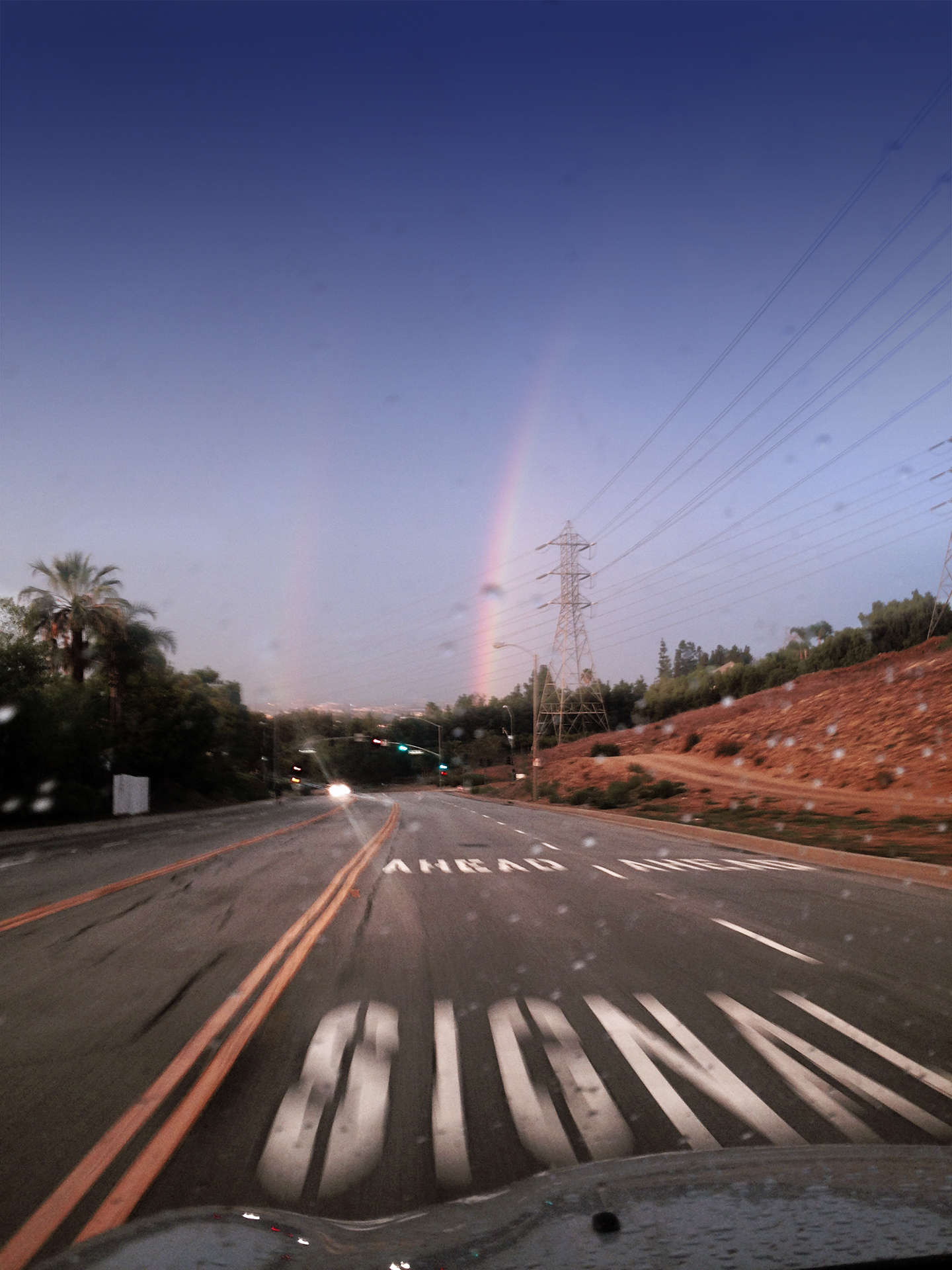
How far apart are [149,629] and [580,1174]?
173ft

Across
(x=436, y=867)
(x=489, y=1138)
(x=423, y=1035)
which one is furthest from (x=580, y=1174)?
(x=436, y=867)

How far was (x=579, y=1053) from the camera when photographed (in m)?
6.18

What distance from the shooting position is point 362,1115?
511cm

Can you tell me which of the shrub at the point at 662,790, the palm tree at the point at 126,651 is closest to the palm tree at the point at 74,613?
the palm tree at the point at 126,651

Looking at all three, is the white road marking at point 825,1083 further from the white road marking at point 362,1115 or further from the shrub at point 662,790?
the shrub at point 662,790

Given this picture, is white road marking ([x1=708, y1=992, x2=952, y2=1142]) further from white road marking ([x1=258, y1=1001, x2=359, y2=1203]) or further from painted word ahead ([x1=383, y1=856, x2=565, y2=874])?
painted word ahead ([x1=383, y1=856, x2=565, y2=874])

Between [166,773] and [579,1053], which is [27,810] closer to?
[166,773]

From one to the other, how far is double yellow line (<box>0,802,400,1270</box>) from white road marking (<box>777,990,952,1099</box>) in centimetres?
405

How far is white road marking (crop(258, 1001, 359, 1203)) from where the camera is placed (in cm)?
427

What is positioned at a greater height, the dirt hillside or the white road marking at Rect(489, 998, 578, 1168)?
the dirt hillside

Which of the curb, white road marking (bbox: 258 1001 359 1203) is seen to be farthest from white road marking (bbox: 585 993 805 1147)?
the curb

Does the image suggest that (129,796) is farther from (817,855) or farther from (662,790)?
(817,855)

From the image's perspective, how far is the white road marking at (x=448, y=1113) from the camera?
4316mm

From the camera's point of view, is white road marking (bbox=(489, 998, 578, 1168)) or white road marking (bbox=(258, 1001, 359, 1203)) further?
white road marking (bbox=(489, 998, 578, 1168))
